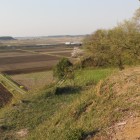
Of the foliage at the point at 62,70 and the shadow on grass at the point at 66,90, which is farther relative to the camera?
the foliage at the point at 62,70

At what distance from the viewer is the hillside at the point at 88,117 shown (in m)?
13.0

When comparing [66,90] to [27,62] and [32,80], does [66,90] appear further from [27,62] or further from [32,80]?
[27,62]

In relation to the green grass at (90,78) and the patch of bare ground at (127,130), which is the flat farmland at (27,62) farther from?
the patch of bare ground at (127,130)

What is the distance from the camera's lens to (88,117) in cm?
1587

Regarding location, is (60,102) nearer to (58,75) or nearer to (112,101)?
(112,101)

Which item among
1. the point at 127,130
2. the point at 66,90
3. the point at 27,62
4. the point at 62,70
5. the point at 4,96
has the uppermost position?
the point at 127,130

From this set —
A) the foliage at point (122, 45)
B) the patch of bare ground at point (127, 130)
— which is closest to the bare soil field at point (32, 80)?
the foliage at point (122, 45)

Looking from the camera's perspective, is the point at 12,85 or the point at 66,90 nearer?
the point at 66,90

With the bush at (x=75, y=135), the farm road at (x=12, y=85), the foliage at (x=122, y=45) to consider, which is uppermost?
the foliage at (x=122, y=45)

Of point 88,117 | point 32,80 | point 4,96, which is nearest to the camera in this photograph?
point 88,117

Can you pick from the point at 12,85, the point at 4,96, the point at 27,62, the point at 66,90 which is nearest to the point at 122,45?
the point at 66,90

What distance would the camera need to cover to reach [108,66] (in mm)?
46344

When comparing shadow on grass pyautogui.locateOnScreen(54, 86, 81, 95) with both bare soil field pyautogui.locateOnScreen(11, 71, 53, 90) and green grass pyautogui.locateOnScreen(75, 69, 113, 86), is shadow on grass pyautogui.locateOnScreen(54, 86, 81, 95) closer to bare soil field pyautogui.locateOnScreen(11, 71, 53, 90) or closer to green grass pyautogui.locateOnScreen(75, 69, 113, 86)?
green grass pyautogui.locateOnScreen(75, 69, 113, 86)

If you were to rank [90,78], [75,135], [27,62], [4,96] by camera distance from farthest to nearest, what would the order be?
1. [27,62]
2. [4,96]
3. [90,78]
4. [75,135]
